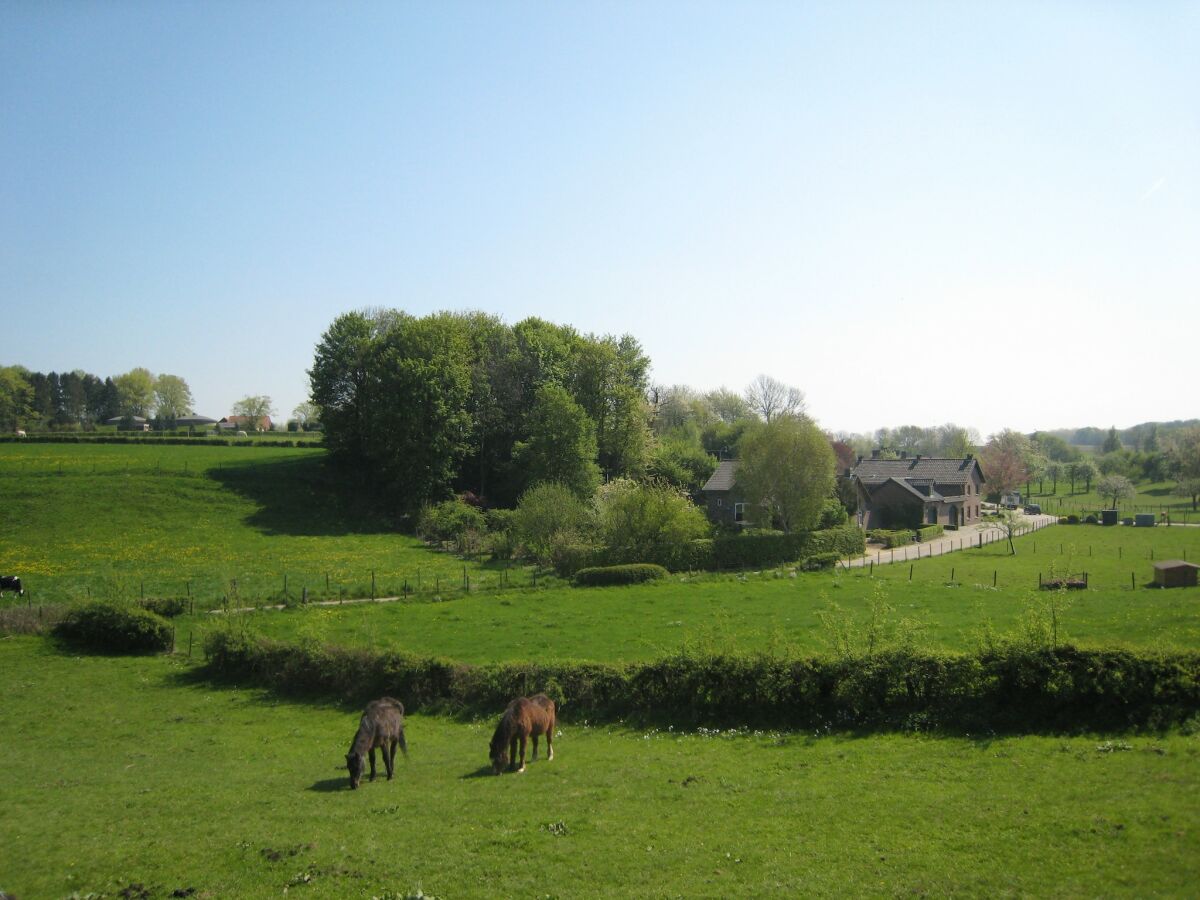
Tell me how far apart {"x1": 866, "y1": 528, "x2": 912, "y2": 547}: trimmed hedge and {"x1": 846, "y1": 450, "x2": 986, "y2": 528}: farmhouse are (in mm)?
3660

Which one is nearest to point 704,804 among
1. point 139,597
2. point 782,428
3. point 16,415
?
point 139,597

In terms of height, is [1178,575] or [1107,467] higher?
[1107,467]

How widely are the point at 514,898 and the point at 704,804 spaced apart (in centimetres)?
448

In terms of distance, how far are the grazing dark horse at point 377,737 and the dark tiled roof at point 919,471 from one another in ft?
203

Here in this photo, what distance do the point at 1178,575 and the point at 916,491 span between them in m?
36.5

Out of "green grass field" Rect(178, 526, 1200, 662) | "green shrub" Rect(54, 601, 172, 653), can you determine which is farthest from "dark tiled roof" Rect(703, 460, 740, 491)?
"green shrub" Rect(54, 601, 172, 653)

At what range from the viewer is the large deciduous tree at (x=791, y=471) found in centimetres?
5528

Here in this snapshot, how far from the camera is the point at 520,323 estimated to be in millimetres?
79750

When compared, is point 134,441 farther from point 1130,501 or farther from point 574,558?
point 1130,501

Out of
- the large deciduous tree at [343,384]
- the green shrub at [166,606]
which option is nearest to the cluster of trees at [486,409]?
the large deciduous tree at [343,384]

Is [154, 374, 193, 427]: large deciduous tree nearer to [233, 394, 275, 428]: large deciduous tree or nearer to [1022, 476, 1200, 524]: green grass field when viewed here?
[233, 394, 275, 428]: large deciduous tree

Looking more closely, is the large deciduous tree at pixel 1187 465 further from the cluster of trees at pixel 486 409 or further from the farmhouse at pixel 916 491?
the cluster of trees at pixel 486 409

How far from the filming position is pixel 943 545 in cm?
5891

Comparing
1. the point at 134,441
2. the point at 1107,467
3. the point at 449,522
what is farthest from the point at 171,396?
the point at 1107,467
